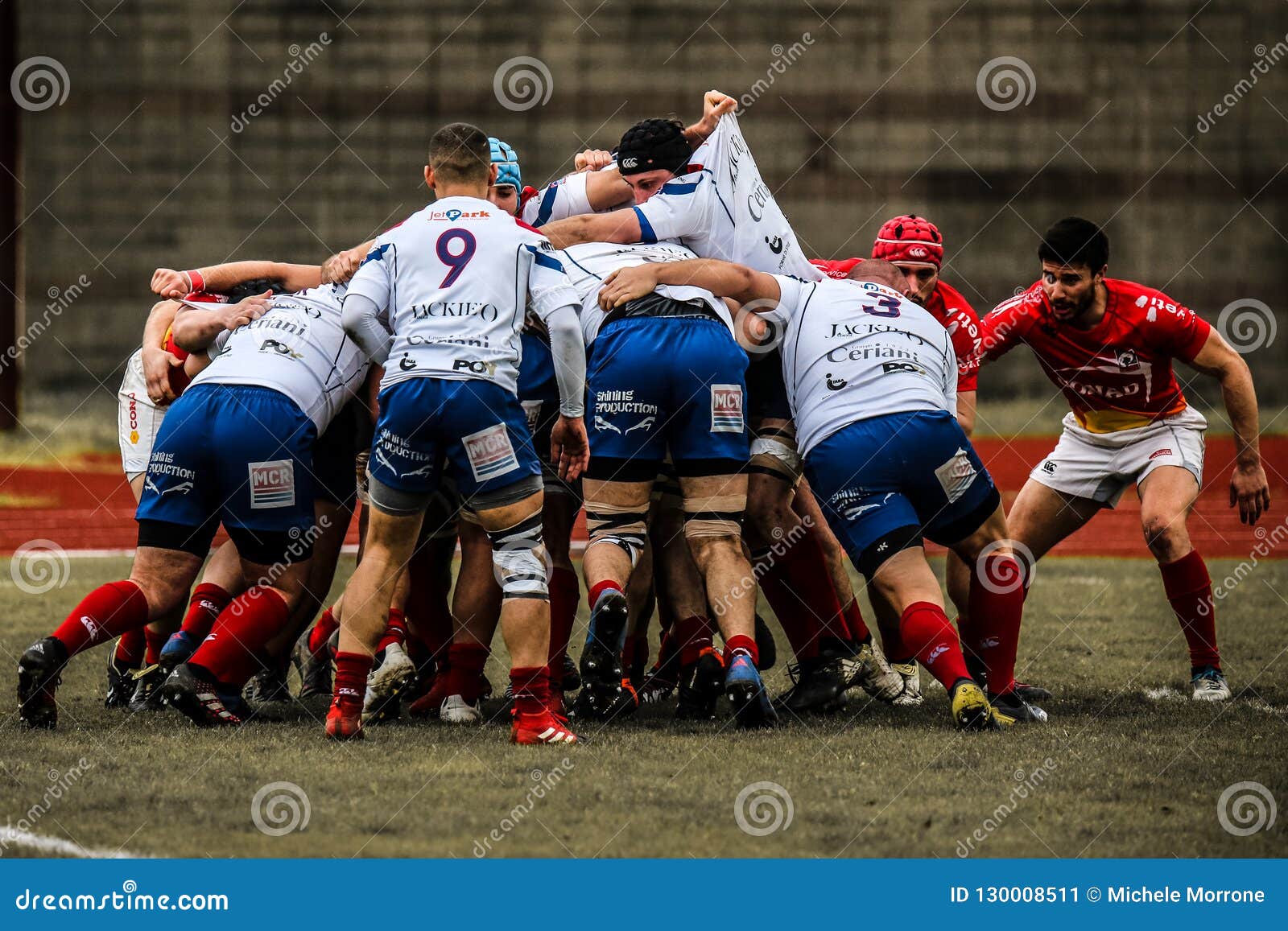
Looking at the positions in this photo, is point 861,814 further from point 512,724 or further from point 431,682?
point 431,682

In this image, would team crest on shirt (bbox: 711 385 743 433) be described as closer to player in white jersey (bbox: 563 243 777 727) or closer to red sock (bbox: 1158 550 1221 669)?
player in white jersey (bbox: 563 243 777 727)

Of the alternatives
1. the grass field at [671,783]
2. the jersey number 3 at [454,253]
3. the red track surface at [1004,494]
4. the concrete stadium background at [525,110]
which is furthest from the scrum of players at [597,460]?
the concrete stadium background at [525,110]

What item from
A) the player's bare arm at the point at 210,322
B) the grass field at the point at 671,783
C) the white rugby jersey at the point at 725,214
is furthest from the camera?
the white rugby jersey at the point at 725,214

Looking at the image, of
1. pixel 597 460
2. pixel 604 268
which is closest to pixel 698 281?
pixel 604 268

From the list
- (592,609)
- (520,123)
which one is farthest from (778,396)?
(520,123)

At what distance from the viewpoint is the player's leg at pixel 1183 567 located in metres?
6.36

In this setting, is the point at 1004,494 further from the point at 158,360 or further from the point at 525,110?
the point at 158,360

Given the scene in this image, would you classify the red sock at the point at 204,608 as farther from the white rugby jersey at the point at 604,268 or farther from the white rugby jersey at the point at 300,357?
the white rugby jersey at the point at 604,268

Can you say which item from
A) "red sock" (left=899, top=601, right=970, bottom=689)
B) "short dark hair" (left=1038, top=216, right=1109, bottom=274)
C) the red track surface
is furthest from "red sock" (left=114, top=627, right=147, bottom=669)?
the red track surface

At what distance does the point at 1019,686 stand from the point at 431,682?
2.43 m

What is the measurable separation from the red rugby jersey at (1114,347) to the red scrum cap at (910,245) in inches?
14.8

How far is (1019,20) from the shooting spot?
66.9 ft

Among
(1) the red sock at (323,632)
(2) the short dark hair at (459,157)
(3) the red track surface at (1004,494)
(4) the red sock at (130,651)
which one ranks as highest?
(2) the short dark hair at (459,157)

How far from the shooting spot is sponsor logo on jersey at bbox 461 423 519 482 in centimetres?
496
